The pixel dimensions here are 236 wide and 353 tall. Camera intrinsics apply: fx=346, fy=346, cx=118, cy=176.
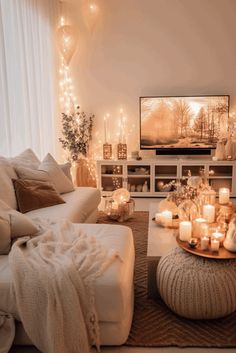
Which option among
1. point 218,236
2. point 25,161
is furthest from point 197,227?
point 25,161

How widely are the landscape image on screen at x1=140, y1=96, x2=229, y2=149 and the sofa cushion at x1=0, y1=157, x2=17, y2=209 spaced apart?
252cm

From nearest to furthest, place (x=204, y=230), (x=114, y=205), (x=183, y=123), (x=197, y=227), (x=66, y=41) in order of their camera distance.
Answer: (x=204, y=230) → (x=197, y=227) → (x=114, y=205) → (x=66, y=41) → (x=183, y=123)

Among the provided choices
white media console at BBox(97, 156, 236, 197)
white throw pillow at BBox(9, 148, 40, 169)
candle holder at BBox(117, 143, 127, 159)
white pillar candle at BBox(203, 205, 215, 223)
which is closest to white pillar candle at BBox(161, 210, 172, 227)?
white pillar candle at BBox(203, 205, 215, 223)

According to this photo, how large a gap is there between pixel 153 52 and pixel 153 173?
1.76 m

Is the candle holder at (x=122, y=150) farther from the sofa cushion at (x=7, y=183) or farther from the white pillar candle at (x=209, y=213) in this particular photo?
the white pillar candle at (x=209, y=213)

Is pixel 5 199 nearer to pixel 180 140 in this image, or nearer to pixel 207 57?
pixel 180 140

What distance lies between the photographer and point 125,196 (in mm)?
3754

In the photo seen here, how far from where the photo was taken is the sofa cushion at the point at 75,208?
9.11 feet

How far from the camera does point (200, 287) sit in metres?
1.90

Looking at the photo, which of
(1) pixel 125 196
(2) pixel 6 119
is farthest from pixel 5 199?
(1) pixel 125 196

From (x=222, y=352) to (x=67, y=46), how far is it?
415 centimetres

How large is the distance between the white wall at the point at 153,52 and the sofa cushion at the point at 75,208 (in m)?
1.96

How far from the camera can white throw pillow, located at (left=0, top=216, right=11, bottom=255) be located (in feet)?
6.55

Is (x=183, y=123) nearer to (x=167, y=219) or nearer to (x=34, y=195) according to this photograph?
(x=167, y=219)
